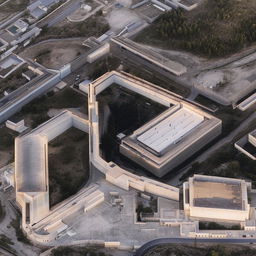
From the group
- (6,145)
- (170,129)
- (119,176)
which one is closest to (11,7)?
(6,145)

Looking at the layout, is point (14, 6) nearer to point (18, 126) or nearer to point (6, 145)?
point (18, 126)

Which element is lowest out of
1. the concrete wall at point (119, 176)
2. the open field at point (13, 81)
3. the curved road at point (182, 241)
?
the curved road at point (182, 241)

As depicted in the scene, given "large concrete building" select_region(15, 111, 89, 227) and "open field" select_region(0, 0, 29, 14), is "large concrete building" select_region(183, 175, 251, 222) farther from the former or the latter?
"open field" select_region(0, 0, 29, 14)

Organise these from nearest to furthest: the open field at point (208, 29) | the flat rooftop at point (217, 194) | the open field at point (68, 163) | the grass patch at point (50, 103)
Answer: the flat rooftop at point (217, 194)
the open field at point (68, 163)
the grass patch at point (50, 103)
the open field at point (208, 29)

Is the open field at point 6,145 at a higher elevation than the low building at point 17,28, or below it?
below

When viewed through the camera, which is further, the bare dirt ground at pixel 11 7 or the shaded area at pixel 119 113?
the bare dirt ground at pixel 11 7

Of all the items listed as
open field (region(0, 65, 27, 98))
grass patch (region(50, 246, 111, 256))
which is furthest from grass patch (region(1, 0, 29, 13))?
grass patch (region(50, 246, 111, 256))

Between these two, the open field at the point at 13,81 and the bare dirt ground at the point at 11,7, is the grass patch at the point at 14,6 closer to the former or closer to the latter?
the bare dirt ground at the point at 11,7

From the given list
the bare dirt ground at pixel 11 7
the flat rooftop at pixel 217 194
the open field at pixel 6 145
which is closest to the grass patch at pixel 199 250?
the flat rooftop at pixel 217 194
